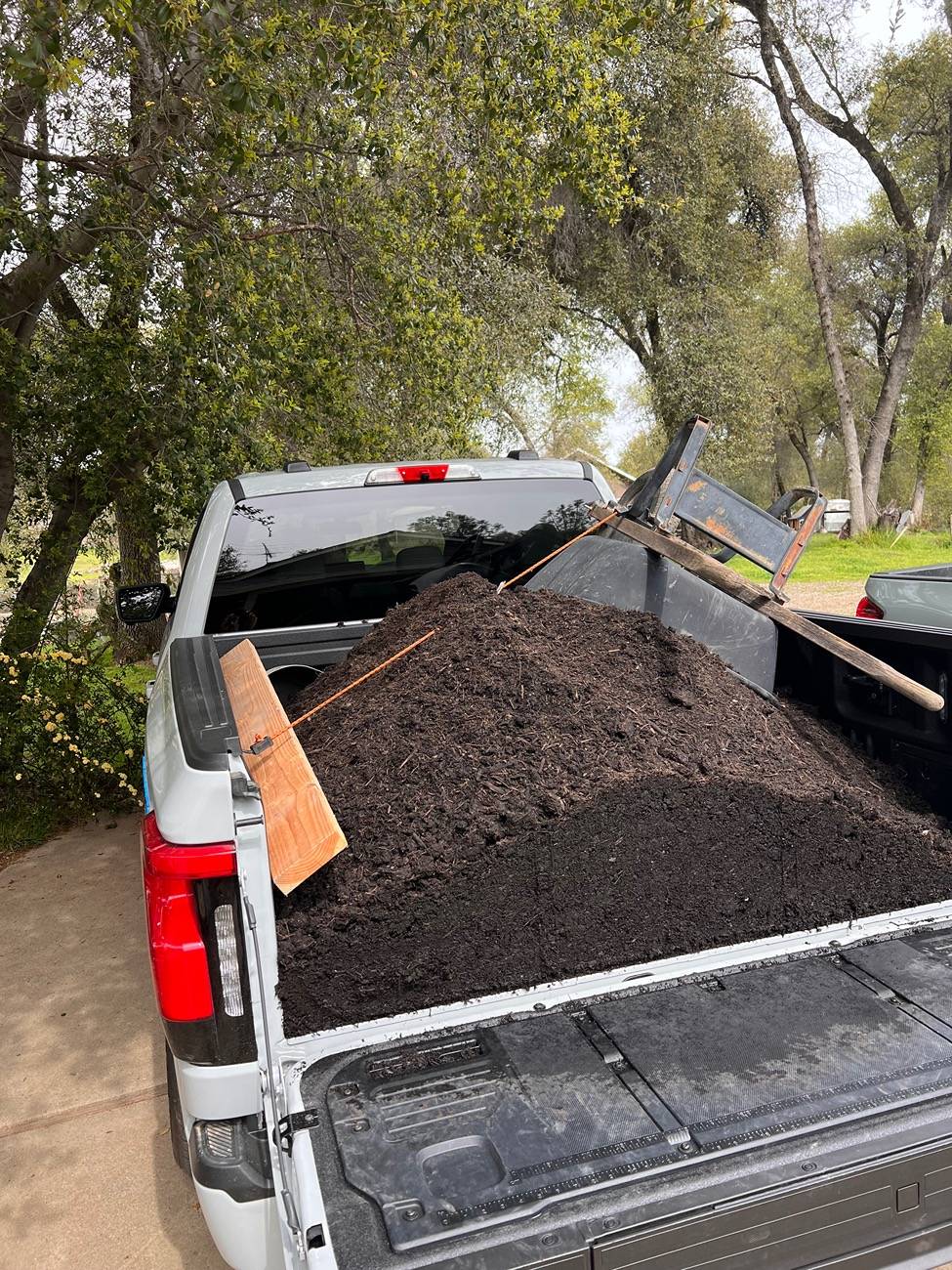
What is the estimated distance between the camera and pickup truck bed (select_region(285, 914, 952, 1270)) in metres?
1.50

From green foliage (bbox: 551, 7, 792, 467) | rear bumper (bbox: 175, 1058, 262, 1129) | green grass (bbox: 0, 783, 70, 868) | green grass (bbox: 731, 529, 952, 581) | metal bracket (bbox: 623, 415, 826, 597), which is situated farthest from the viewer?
green grass (bbox: 731, 529, 952, 581)

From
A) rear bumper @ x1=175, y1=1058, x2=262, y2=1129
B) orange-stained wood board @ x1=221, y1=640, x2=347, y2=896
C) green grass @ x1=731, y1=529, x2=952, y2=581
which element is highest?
orange-stained wood board @ x1=221, y1=640, x2=347, y2=896

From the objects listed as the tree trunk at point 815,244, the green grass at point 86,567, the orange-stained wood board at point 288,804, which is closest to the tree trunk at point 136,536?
the green grass at point 86,567

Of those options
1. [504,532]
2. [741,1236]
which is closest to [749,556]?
[504,532]

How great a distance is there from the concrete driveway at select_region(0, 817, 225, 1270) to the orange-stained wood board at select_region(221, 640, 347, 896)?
1.62 metres

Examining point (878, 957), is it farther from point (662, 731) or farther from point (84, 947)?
point (84, 947)

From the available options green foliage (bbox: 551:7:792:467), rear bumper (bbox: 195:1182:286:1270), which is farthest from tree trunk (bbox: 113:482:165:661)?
green foliage (bbox: 551:7:792:467)

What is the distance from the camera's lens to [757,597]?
3.02 meters

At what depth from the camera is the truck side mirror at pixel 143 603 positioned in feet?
12.9

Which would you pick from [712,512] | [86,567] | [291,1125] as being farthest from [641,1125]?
[86,567]

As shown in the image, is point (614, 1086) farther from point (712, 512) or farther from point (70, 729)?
point (70, 729)

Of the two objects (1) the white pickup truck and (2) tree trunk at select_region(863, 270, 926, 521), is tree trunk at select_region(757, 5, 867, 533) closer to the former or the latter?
(2) tree trunk at select_region(863, 270, 926, 521)

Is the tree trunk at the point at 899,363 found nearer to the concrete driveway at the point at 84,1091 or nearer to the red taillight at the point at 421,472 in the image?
the concrete driveway at the point at 84,1091

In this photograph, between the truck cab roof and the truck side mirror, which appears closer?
the truck cab roof
